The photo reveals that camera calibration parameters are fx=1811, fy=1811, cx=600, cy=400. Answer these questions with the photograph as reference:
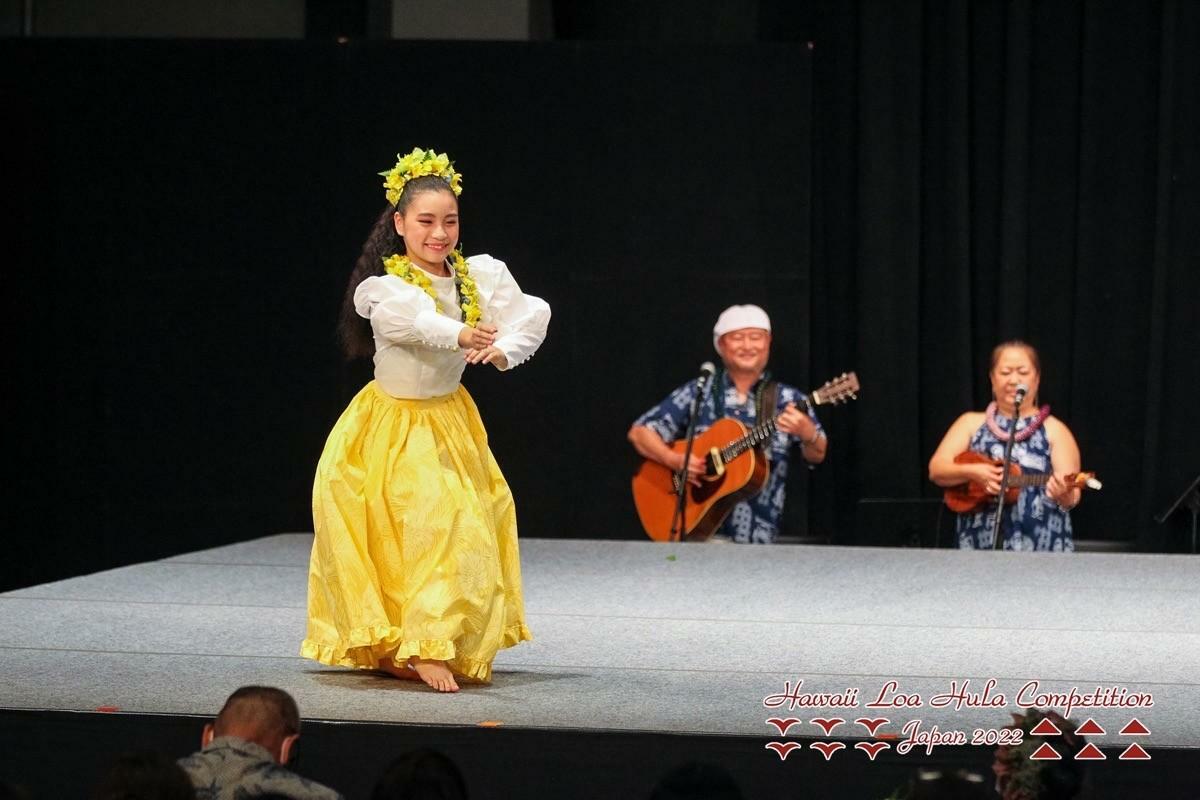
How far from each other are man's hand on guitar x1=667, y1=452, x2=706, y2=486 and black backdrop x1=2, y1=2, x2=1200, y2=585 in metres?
0.46

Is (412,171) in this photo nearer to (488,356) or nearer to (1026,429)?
(488,356)

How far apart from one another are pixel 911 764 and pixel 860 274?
3.89 metres

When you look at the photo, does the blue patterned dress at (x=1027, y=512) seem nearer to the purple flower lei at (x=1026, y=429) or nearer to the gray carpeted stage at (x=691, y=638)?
the purple flower lei at (x=1026, y=429)

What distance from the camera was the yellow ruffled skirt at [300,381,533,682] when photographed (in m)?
3.45

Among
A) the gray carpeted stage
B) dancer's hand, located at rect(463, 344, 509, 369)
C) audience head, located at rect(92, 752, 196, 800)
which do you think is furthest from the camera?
dancer's hand, located at rect(463, 344, 509, 369)

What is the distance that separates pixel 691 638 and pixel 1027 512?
6.27 ft

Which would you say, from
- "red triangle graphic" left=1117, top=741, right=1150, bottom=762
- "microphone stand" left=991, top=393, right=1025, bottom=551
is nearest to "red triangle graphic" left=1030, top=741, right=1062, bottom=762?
"red triangle graphic" left=1117, top=741, right=1150, bottom=762

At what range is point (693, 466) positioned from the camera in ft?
19.5

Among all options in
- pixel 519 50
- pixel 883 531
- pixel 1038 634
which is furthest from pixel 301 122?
pixel 1038 634

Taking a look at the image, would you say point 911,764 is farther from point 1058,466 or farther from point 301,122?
point 301,122

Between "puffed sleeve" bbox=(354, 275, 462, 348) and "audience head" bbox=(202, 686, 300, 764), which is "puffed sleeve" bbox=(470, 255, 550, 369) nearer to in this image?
"puffed sleeve" bbox=(354, 275, 462, 348)

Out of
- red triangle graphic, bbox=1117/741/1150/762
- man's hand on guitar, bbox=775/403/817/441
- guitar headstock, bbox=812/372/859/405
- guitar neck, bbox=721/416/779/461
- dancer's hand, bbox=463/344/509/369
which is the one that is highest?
dancer's hand, bbox=463/344/509/369

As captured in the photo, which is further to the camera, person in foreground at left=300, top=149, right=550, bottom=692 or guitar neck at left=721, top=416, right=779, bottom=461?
guitar neck at left=721, top=416, right=779, bottom=461

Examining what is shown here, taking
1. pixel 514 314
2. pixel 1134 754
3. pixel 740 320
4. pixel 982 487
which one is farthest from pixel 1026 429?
pixel 1134 754
